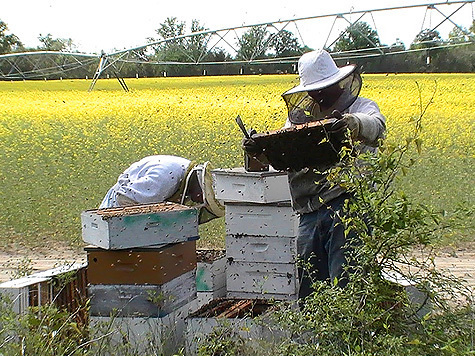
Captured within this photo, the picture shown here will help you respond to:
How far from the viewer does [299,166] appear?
3131 mm

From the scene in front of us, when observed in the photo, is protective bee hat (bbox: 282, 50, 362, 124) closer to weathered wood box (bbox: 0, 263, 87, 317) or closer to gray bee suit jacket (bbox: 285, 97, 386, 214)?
gray bee suit jacket (bbox: 285, 97, 386, 214)

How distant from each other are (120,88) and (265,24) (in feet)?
21.9

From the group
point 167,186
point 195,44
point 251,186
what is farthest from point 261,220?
point 195,44

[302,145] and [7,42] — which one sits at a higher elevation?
[7,42]

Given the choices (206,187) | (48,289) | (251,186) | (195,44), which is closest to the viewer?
(48,289)

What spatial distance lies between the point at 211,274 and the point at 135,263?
2.94ft

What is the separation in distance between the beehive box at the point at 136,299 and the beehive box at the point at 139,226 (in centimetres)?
22

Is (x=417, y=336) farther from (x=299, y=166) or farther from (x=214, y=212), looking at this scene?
(x=214, y=212)

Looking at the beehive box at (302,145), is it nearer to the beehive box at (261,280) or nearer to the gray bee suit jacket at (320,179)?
the gray bee suit jacket at (320,179)

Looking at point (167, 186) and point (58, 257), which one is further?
point (58, 257)

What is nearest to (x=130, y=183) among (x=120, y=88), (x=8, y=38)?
(x=120, y=88)

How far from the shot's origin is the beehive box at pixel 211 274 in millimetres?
4162

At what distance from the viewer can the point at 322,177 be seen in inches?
125

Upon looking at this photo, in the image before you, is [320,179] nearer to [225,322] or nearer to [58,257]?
[225,322]
